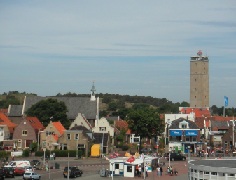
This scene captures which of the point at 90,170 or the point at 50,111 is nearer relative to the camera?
the point at 90,170

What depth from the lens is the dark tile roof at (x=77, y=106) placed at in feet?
393

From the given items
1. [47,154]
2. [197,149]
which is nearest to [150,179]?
[47,154]

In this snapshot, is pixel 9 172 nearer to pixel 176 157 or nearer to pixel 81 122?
pixel 176 157

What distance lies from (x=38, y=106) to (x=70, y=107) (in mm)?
10279

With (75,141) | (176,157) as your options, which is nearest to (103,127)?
(75,141)

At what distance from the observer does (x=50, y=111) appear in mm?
111625

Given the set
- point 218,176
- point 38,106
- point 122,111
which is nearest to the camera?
point 218,176

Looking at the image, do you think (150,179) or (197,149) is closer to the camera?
(150,179)

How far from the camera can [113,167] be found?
2552 inches

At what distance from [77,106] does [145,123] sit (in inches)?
1093

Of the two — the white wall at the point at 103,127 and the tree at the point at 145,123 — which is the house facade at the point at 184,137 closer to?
the tree at the point at 145,123

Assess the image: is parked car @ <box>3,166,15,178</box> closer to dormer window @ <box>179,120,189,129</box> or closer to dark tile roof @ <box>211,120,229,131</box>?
dormer window @ <box>179,120,189,129</box>

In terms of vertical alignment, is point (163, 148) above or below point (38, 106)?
below

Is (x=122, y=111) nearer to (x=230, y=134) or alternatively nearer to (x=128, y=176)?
(x=230, y=134)
